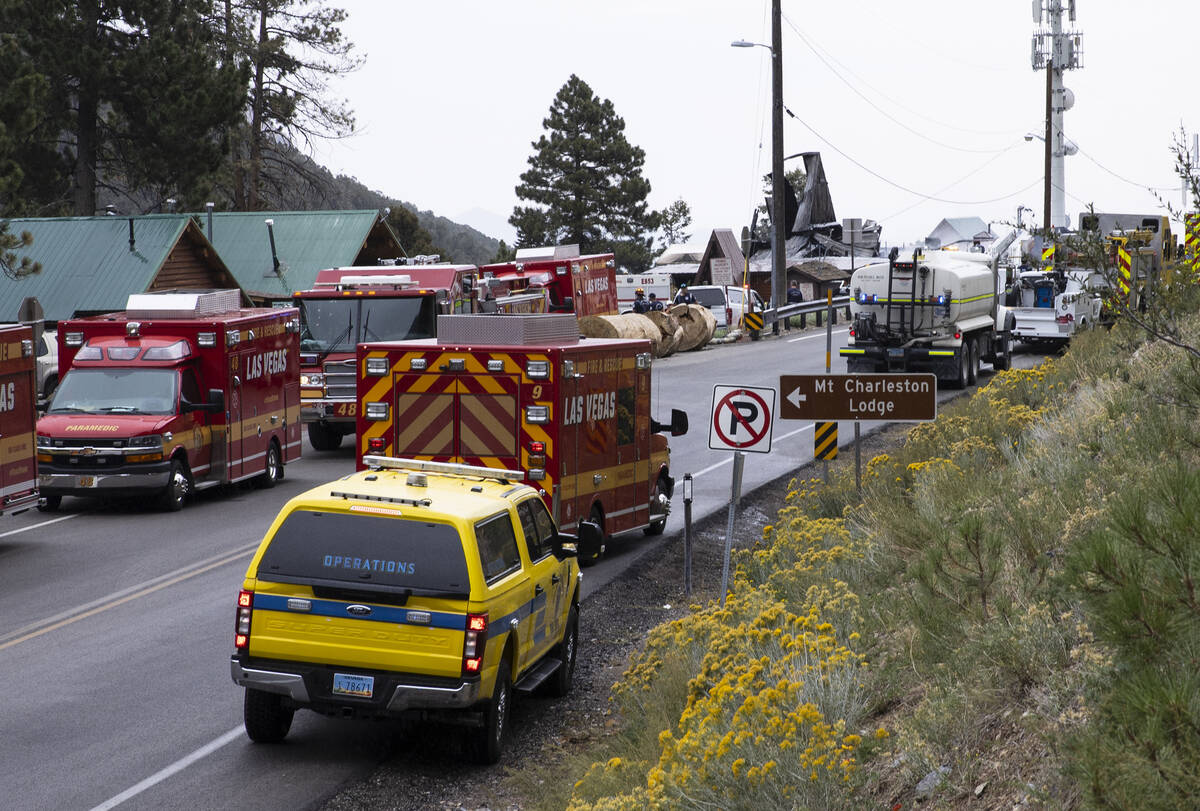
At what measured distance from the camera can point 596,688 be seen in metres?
11.1

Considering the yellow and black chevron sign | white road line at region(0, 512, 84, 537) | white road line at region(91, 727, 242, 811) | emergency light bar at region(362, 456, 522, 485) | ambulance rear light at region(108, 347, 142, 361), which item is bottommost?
white road line at region(0, 512, 84, 537)

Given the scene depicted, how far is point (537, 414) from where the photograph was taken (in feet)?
46.5

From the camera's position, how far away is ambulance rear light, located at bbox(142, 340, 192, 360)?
64.3 ft

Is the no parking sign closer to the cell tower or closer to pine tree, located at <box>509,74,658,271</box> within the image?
the cell tower

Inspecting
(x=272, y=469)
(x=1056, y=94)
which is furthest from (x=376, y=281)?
(x=1056, y=94)

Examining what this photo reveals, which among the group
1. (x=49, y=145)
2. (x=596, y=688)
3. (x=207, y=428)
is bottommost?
(x=596, y=688)

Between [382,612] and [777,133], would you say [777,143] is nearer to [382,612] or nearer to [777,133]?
[777,133]

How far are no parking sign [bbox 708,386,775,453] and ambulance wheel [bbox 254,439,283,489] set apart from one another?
1040 cm

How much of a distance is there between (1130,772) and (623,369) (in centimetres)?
1144

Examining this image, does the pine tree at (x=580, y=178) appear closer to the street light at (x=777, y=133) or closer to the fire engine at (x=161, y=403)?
the street light at (x=777, y=133)

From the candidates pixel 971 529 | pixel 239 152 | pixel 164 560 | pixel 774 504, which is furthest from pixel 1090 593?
pixel 239 152

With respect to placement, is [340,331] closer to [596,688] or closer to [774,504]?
[774,504]

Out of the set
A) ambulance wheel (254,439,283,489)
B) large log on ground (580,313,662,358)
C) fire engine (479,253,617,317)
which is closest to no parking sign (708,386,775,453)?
ambulance wheel (254,439,283,489)

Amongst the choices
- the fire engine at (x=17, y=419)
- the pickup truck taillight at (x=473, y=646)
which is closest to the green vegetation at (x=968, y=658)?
the pickup truck taillight at (x=473, y=646)
